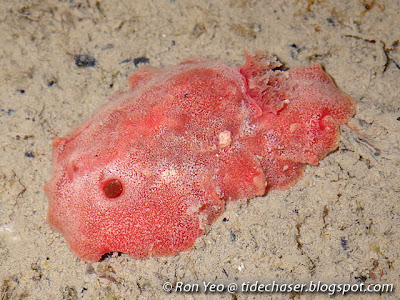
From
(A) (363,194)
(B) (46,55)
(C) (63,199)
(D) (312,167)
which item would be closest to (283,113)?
(D) (312,167)

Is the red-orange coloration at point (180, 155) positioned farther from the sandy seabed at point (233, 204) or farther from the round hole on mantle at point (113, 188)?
the sandy seabed at point (233, 204)

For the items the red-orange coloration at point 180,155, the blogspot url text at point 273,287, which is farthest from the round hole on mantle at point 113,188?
the blogspot url text at point 273,287

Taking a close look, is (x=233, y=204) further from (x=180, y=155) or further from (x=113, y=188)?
(x=113, y=188)

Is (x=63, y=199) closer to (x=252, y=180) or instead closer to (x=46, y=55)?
(x=252, y=180)

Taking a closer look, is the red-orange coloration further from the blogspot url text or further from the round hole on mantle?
the blogspot url text

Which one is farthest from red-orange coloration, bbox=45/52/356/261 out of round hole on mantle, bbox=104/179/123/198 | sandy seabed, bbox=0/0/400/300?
sandy seabed, bbox=0/0/400/300
